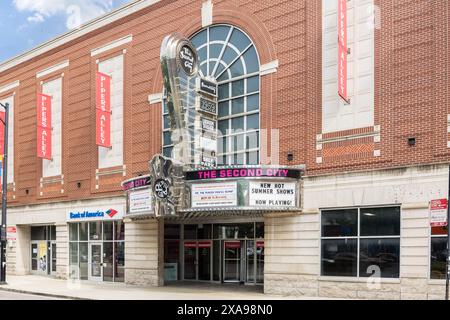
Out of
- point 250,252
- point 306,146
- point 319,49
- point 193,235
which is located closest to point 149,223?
point 193,235

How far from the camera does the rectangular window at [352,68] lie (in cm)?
1898

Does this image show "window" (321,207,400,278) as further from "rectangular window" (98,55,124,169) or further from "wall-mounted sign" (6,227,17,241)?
"wall-mounted sign" (6,227,17,241)

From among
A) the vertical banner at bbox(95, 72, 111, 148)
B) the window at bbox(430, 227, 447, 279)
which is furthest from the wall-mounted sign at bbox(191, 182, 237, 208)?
the vertical banner at bbox(95, 72, 111, 148)

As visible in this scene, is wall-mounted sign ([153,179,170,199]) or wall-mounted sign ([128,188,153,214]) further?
wall-mounted sign ([128,188,153,214])

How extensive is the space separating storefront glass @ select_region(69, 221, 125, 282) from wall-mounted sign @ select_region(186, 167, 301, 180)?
9.09 meters

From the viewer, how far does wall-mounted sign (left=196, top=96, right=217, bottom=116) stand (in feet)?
74.2

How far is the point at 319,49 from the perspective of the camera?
66.4 feet

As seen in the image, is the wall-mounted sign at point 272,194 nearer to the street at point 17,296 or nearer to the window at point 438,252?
the window at point 438,252

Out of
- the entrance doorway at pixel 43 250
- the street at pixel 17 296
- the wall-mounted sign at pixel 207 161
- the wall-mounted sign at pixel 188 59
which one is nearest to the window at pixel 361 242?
the wall-mounted sign at pixel 207 161

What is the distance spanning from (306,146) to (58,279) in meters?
17.3

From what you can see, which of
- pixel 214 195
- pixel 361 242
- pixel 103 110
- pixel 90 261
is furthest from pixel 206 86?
pixel 90 261

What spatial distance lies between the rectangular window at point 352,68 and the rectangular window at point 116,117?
39.6 feet

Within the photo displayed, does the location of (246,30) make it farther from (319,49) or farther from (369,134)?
(369,134)

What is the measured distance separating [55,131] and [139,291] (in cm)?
1370
